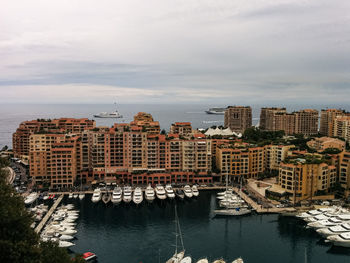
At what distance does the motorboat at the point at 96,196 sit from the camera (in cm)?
5794

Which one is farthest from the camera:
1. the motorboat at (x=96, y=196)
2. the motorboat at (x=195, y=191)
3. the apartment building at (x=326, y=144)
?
the apartment building at (x=326, y=144)

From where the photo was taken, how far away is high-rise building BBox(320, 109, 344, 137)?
11969 centimetres

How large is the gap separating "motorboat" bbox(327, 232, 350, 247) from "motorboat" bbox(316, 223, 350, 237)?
1.03 m

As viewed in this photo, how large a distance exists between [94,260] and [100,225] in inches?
428

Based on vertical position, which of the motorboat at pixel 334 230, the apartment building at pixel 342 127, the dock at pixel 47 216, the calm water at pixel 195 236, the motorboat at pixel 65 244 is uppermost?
the apartment building at pixel 342 127

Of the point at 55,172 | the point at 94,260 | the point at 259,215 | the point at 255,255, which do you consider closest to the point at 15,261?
the point at 94,260

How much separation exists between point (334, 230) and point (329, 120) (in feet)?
291

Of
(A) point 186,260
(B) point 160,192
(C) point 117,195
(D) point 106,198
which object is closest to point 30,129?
(D) point 106,198

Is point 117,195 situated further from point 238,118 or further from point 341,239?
point 238,118

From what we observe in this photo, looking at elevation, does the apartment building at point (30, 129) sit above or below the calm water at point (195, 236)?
above

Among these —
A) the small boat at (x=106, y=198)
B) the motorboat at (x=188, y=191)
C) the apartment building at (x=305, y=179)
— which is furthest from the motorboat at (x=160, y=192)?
the apartment building at (x=305, y=179)

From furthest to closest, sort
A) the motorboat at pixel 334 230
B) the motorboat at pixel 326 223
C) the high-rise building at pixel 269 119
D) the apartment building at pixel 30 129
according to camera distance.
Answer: the high-rise building at pixel 269 119, the apartment building at pixel 30 129, the motorboat at pixel 326 223, the motorboat at pixel 334 230

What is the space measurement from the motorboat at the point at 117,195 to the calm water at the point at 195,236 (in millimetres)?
1467

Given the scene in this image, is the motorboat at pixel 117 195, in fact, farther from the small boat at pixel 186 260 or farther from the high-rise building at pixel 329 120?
the high-rise building at pixel 329 120
